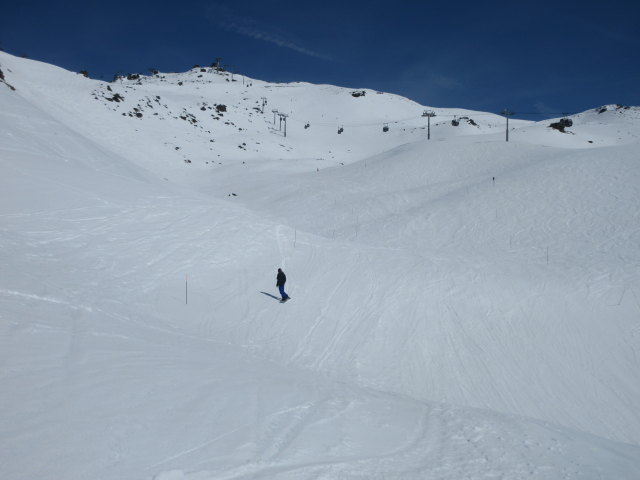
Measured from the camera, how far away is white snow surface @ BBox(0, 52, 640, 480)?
449 cm

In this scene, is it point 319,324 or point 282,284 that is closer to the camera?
point 319,324

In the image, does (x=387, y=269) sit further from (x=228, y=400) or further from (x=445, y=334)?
(x=228, y=400)

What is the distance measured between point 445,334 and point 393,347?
1.91 m

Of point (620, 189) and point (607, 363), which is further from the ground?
point (620, 189)

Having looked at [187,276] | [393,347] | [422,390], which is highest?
[187,276]

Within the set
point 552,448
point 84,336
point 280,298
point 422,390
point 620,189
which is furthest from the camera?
point 620,189

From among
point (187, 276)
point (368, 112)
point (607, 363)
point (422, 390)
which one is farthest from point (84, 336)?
point (368, 112)

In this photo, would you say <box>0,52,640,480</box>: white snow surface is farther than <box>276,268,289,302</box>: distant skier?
No

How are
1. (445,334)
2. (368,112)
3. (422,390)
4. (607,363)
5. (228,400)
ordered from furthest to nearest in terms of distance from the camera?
(368,112) < (445,334) < (607,363) < (422,390) < (228,400)

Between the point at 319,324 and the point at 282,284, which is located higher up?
the point at 282,284

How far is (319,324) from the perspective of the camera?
1124 cm

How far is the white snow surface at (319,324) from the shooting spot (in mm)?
4492

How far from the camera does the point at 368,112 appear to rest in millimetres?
90938

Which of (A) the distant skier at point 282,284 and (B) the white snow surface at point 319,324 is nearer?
(B) the white snow surface at point 319,324
